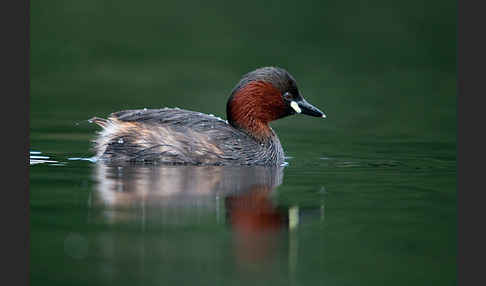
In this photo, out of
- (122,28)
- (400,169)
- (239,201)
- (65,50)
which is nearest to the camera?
(239,201)

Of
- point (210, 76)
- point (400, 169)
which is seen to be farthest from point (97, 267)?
point (210, 76)

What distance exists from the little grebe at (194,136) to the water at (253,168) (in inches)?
11.7

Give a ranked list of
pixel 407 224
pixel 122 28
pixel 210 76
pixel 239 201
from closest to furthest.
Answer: pixel 407 224 < pixel 239 201 < pixel 210 76 < pixel 122 28

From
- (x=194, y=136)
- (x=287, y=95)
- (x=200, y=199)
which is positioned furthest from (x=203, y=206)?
(x=287, y=95)

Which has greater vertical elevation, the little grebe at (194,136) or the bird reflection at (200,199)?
the little grebe at (194,136)

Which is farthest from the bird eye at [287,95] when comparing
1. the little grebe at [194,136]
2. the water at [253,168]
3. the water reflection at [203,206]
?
the water reflection at [203,206]

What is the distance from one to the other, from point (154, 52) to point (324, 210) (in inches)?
553

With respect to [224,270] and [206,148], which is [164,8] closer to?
[206,148]

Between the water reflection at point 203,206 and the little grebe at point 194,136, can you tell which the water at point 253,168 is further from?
the little grebe at point 194,136

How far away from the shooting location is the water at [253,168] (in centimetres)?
780

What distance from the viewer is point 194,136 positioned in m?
12.2

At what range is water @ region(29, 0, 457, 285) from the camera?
7.80 meters

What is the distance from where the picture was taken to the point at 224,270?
744 centimetres

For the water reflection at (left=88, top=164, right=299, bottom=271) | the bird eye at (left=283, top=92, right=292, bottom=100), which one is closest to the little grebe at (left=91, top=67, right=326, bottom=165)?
the bird eye at (left=283, top=92, right=292, bottom=100)
